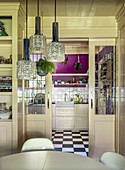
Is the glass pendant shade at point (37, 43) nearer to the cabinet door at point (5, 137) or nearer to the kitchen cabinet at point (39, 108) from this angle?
the cabinet door at point (5, 137)

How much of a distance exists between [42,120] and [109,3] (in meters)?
2.37

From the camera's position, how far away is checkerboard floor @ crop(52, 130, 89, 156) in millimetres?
4809

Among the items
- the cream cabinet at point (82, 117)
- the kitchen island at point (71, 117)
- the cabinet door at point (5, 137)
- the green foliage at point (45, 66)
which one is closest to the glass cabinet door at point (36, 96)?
the green foliage at point (45, 66)

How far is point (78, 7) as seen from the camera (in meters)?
3.59

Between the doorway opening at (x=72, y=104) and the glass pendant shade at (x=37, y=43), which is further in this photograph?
the doorway opening at (x=72, y=104)

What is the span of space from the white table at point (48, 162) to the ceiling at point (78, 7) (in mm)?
2310

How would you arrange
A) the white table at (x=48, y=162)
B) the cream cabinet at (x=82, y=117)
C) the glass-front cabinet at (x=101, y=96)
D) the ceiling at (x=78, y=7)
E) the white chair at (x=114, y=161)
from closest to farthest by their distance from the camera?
1. the white table at (x=48, y=162)
2. the white chair at (x=114, y=161)
3. the ceiling at (x=78, y=7)
4. the glass-front cabinet at (x=101, y=96)
5. the cream cabinet at (x=82, y=117)

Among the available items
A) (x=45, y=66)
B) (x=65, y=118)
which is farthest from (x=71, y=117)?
(x=45, y=66)

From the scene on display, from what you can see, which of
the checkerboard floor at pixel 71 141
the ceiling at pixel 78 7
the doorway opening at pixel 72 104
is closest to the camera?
the ceiling at pixel 78 7

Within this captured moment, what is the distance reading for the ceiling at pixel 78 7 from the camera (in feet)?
11.1

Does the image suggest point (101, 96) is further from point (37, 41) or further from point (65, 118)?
point (65, 118)

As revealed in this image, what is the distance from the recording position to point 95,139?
423 cm

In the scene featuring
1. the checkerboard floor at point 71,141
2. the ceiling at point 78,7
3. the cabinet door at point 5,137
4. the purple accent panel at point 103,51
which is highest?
the ceiling at point 78,7

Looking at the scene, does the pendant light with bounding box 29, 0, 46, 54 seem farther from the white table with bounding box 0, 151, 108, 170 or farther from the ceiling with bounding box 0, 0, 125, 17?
the ceiling with bounding box 0, 0, 125, 17
